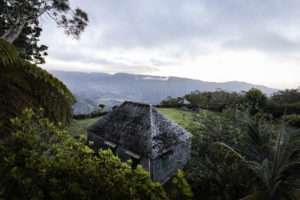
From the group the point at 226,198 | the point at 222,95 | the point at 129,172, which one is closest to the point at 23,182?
the point at 129,172

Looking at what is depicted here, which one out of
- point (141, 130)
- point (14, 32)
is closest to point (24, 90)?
point (141, 130)

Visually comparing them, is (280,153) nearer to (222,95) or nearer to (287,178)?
(287,178)

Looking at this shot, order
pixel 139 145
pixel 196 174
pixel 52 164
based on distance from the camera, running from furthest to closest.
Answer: pixel 139 145 → pixel 196 174 → pixel 52 164

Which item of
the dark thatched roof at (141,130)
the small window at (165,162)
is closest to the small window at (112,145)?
the dark thatched roof at (141,130)

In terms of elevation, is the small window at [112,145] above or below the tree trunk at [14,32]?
below

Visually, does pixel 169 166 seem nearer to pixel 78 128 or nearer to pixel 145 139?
pixel 145 139

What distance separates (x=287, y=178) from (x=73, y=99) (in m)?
7.91

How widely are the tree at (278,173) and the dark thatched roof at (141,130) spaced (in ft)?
19.9

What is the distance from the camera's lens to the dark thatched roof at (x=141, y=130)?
35.7ft

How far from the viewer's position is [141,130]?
11719 millimetres

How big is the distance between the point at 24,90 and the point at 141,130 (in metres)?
9.39

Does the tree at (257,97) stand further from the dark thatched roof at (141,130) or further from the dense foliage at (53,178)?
the dense foliage at (53,178)

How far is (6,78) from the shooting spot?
109 inches

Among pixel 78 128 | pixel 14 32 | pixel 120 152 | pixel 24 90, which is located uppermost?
pixel 14 32
